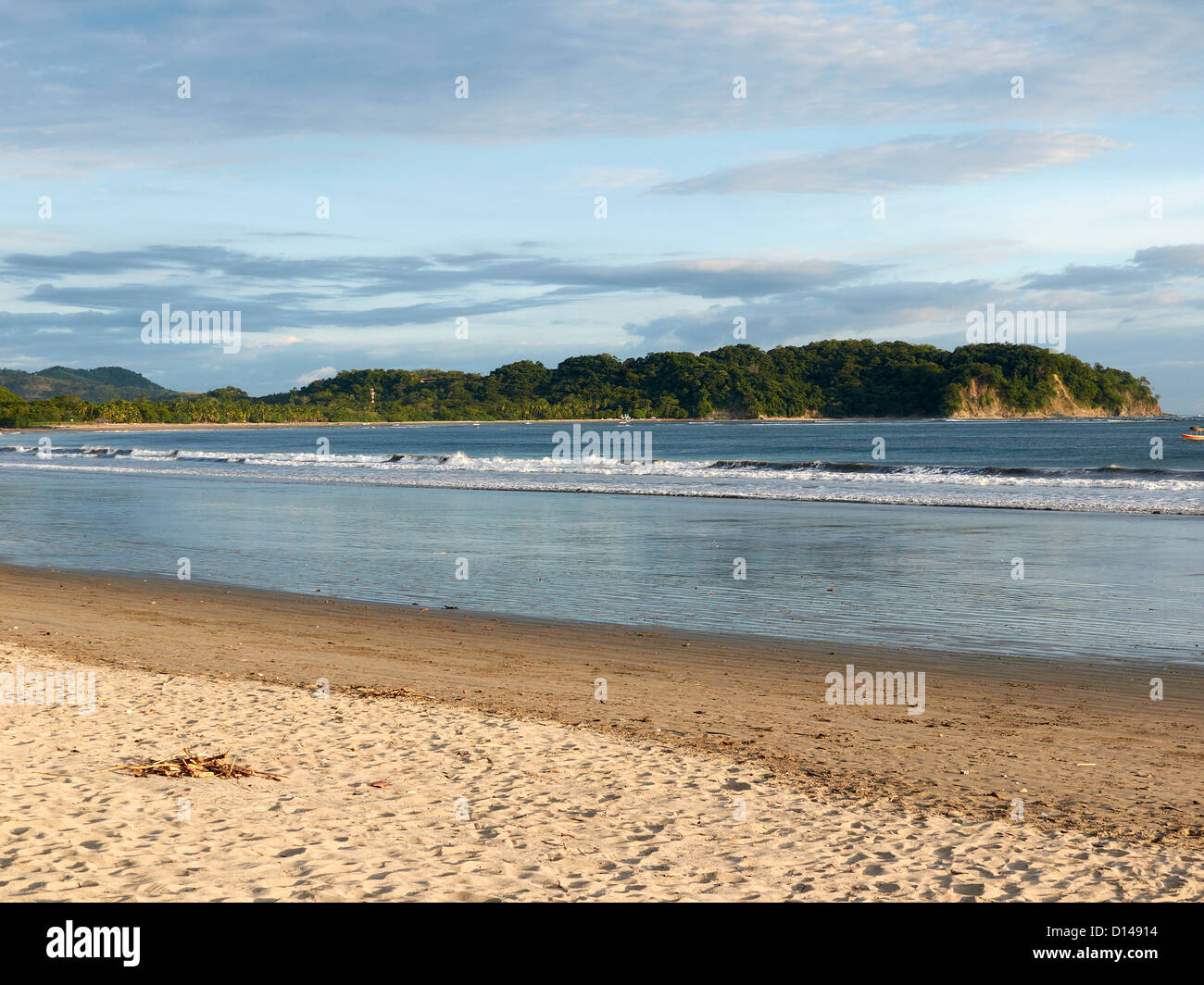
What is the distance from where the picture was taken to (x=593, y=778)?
7211 mm

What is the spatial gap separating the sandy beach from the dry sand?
0.02 meters

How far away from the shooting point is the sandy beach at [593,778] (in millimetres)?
5414

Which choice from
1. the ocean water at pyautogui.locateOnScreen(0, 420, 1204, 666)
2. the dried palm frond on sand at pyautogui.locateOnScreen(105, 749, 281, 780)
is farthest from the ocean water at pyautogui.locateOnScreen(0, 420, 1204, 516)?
the dried palm frond on sand at pyautogui.locateOnScreen(105, 749, 281, 780)

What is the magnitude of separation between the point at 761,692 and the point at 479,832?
14.0 ft

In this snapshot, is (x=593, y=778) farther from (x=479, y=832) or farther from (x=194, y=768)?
(x=194, y=768)

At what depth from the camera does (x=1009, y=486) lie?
38406mm

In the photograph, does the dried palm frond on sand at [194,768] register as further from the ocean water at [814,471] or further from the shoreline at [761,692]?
the ocean water at [814,471]

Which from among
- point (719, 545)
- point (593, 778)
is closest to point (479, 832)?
point (593, 778)

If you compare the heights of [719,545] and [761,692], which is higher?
[719,545]

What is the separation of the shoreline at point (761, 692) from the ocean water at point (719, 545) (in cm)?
109

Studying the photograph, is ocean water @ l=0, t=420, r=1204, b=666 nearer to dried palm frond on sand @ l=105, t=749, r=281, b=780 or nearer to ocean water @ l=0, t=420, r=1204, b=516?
ocean water @ l=0, t=420, r=1204, b=516

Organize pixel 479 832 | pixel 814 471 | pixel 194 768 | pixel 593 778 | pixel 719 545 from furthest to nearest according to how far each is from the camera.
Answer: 1. pixel 814 471
2. pixel 719 545
3. pixel 593 778
4. pixel 194 768
5. pixel 479 832

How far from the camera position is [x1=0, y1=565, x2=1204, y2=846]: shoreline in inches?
277
